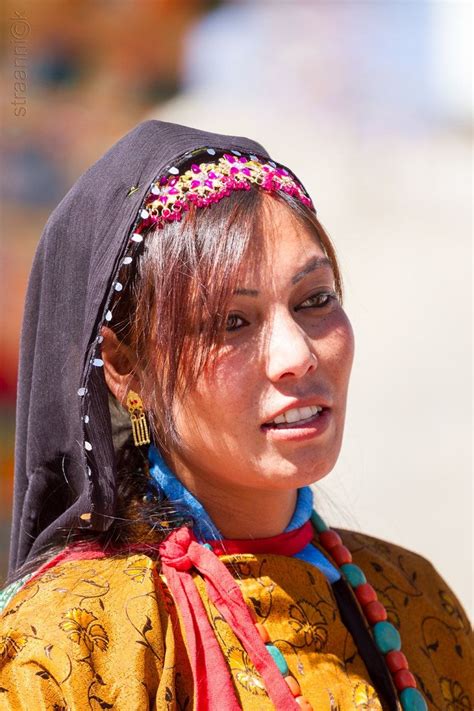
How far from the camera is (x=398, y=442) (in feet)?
19.3

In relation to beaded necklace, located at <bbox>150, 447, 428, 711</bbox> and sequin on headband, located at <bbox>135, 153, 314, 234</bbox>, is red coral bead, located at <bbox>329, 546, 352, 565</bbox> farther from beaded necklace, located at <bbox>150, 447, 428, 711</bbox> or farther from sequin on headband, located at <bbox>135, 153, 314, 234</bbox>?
sequin on headband, located at <bbox>135, 153, 314, 234</bbox>

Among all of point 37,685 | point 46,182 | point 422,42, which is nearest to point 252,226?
point 37,685

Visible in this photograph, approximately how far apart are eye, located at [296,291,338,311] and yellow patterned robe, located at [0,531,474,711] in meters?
0.46

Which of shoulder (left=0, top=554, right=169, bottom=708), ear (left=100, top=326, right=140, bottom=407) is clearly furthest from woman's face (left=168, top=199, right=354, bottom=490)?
shoulder (left=0, top=554, right=169, bottom=708)

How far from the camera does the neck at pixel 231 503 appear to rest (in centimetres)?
181

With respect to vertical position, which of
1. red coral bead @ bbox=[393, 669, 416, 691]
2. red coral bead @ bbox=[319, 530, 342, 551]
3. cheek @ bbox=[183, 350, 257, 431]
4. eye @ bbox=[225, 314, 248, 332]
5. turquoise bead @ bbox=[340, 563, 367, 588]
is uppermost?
eye @ bbox=[225, 314, 248, 332]

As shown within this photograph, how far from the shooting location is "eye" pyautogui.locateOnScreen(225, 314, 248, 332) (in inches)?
65.6

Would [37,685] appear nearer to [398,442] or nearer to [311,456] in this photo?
A: [311,456]

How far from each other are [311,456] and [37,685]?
0.57 meters

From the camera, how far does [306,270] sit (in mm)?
1723

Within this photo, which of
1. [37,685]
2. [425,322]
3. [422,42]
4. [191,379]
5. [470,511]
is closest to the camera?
[37,685]

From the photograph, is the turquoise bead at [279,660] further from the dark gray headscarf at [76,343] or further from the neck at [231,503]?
the dark gray headscarf at [76,343]

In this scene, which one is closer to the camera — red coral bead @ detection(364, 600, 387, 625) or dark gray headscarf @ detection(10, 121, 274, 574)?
dark gray headscarf @ detection(10, 121, 274, 574)

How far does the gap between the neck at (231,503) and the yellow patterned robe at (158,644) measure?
0.07m
